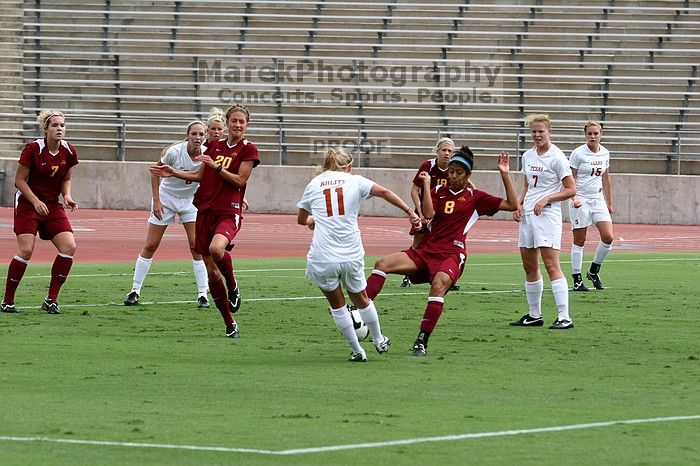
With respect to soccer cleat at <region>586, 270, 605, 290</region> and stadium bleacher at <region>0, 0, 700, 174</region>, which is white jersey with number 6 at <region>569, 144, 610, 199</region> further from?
stadium bleacher at <region>0, 0, 700, 174</region>

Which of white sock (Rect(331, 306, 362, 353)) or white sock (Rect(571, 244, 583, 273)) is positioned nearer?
white sock (Rect(331, 306, 362, 353))

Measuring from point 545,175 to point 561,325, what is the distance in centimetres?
142

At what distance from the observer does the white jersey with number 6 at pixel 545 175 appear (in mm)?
13356

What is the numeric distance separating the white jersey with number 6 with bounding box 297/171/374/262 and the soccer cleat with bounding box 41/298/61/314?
4.29 m

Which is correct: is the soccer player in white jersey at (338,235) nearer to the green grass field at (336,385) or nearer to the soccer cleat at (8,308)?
the green grass field at (336,385)

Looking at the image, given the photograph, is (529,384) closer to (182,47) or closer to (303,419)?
(303,419)

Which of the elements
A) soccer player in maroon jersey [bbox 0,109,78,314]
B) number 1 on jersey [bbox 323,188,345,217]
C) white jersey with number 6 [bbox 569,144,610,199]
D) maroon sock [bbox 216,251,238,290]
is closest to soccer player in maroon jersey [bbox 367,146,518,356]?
number 1 on jersey [bbox 323,188,345,217]

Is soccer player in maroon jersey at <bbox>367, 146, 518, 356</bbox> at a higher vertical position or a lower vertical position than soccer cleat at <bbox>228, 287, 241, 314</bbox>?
higher

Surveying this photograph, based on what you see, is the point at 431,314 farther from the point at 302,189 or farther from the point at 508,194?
the point at 302,189

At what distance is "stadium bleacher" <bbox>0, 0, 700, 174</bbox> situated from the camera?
3497 centimetres

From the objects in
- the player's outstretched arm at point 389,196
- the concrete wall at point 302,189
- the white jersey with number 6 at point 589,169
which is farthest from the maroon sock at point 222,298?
the concrete wall at point 302,189

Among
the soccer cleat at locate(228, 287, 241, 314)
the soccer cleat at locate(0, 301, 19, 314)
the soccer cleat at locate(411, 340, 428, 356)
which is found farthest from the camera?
the soccer cleat at locate(0, 301, 19, 314)

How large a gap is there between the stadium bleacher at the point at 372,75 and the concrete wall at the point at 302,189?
3.46ft

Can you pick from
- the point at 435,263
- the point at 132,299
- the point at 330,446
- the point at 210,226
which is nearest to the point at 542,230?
the point at 435,263
